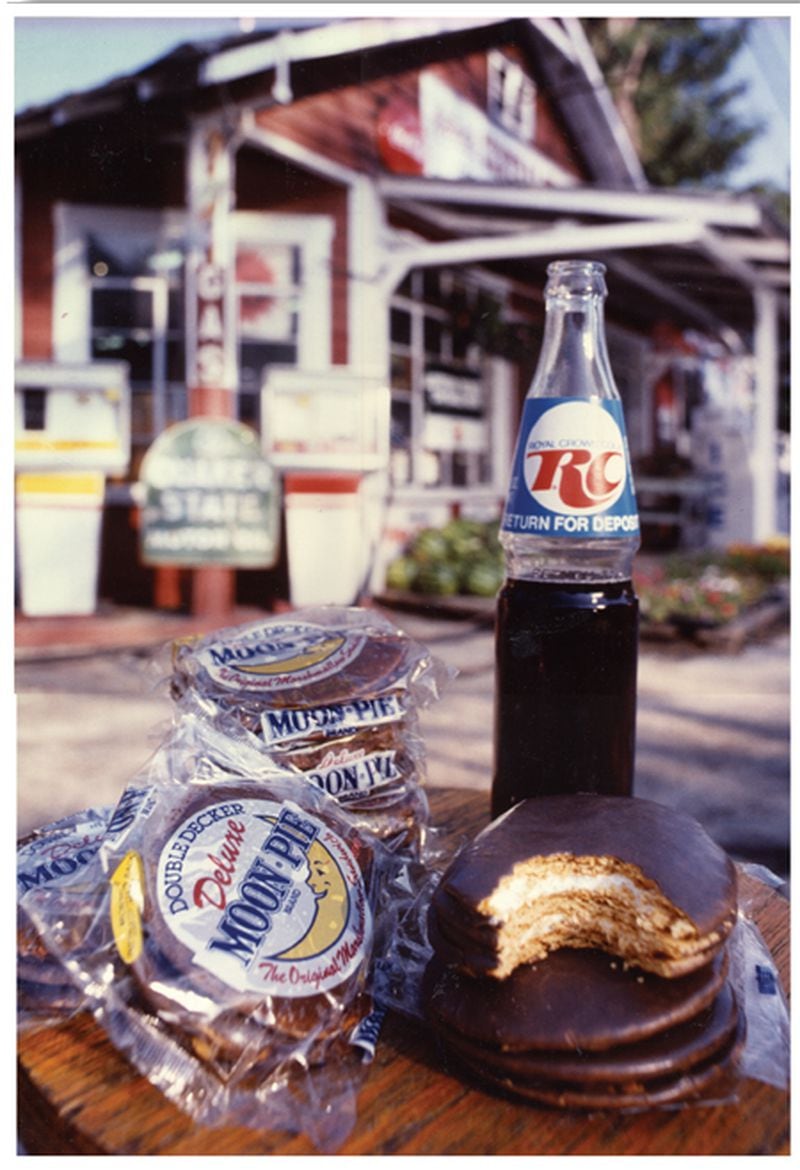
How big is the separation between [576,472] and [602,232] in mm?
6787

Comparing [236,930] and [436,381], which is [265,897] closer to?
[236,930]

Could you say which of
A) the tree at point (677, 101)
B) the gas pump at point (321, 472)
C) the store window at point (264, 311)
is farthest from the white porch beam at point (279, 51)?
the tree at point (677, 101)

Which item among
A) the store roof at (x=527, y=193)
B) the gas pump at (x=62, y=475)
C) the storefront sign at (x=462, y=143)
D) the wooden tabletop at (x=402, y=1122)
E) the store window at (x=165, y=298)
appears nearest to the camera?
the wooden tabletop at (x=402, y=1122)

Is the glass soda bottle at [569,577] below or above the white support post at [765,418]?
below

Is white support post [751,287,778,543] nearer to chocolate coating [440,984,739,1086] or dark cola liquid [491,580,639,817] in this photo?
dark cola liquid [491,580,639,817]

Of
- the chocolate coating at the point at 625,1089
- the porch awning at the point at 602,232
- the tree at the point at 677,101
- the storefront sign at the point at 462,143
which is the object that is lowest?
the chocolate coating at the point at 625,1089

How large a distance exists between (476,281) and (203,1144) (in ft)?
33.0

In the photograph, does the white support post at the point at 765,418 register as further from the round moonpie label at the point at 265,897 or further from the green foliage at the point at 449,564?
the round moonpie label at the point at 265,897

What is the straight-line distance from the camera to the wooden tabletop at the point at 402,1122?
73cm

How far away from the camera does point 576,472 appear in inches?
43.4

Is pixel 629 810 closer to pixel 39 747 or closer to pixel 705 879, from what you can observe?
pixel 705 879

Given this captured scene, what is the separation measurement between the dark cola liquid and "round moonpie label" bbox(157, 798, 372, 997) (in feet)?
1.09

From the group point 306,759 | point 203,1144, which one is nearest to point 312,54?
point 306,759

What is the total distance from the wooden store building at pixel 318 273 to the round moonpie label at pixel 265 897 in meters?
4.01
